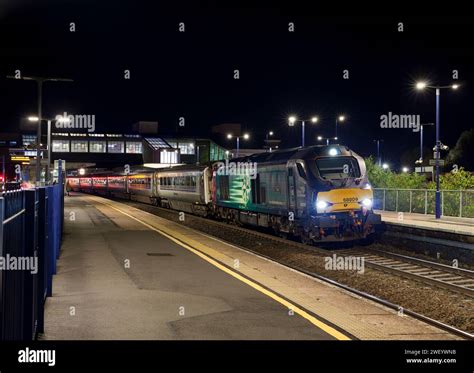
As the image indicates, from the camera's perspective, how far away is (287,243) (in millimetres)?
20000

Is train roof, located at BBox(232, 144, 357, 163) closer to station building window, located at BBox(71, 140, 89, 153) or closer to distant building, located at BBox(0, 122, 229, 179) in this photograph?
distant building, located at BBox(0, 122, 229, 179)

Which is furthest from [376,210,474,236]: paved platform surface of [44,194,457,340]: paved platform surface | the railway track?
[44,194,457,340]: paved platform surface

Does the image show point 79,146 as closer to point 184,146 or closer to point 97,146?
point 97,146

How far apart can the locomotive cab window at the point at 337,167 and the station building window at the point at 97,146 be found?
96182mm

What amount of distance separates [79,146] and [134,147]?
10536mm

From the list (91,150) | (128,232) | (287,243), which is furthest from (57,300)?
(91,150)

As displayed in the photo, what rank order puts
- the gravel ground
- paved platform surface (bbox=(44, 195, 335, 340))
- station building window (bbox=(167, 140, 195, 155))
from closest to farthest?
paved platform surface (bbox=(44, 195, 335, 340)), the gravel ground, station building window (bbox=(167, 140, 195, 155))

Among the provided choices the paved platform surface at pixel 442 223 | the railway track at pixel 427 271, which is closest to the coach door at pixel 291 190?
the railway track at pixel 427 271

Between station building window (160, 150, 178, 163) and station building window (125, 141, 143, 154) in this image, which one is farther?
station building window (125, 141, 143, 154)

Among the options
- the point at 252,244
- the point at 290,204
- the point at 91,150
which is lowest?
the point at 252,244

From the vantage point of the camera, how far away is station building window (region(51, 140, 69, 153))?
108 meters

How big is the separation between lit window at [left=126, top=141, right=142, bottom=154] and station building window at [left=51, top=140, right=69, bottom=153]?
1140 centimetres
